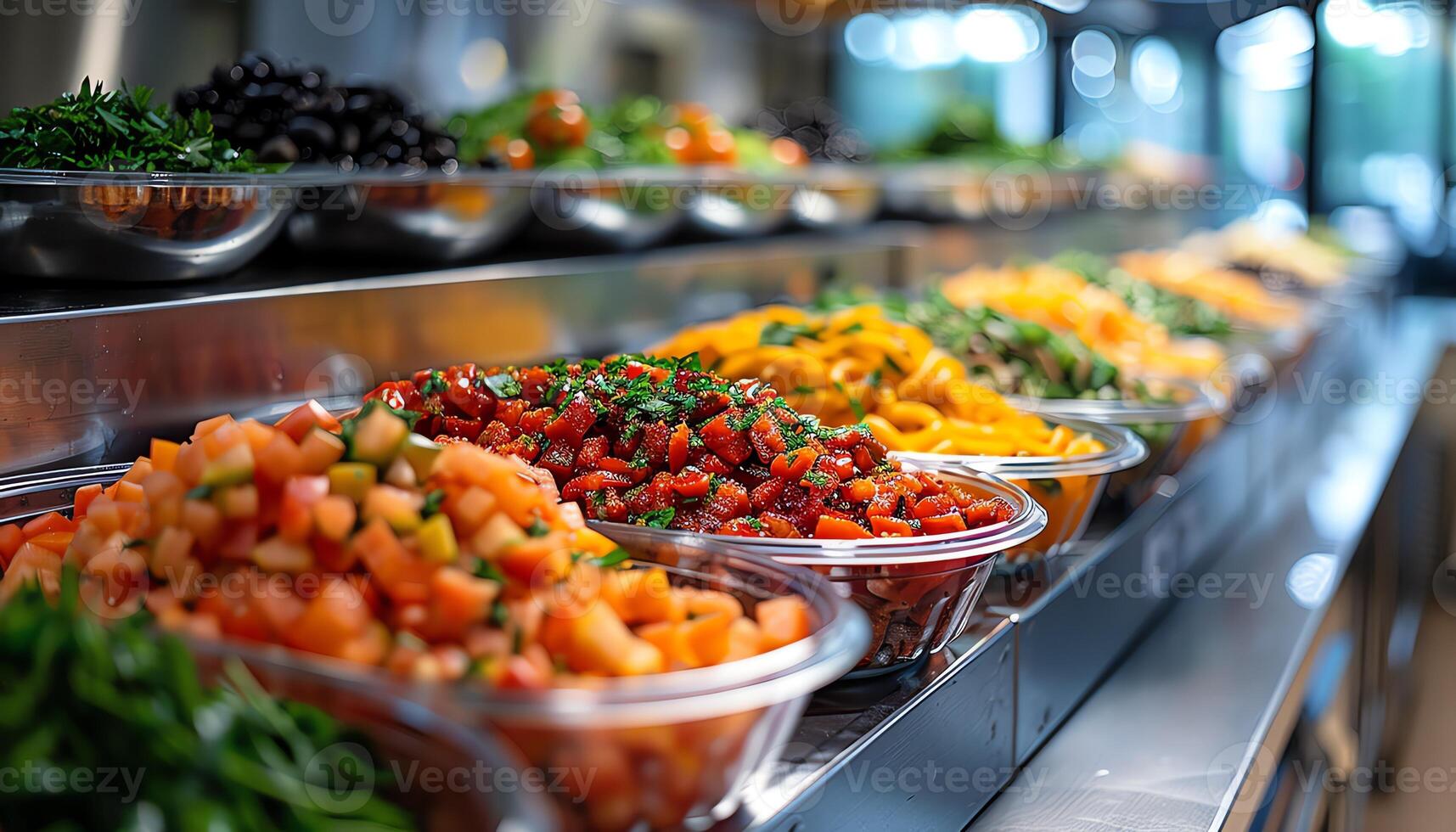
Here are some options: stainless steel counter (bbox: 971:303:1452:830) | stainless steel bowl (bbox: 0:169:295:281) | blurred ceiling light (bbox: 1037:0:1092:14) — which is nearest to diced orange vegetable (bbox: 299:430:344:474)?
stainless steel bowl (bbox: 0:169:295:281)

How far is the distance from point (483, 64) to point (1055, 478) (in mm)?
2512

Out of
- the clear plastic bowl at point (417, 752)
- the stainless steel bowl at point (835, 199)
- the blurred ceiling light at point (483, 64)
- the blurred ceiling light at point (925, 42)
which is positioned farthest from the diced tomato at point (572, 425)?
the blurred ceiling light at point (925, 42)

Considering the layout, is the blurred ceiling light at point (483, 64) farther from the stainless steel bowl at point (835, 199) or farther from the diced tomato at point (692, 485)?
the diced tomato at point (692, 485)

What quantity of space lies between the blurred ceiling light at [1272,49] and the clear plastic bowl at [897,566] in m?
9.04

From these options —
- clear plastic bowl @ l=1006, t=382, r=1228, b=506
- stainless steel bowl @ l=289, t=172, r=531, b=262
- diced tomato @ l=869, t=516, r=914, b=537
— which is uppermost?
stainless steel bowl @ l=289, t=172, r=531, b=262

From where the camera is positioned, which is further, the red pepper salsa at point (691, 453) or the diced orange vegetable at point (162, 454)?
the red pepper salsa at point (691, 453)

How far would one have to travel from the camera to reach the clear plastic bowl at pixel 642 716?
2.51 ft

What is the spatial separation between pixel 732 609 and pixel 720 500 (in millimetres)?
278

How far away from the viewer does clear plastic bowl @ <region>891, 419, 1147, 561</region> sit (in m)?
1.55

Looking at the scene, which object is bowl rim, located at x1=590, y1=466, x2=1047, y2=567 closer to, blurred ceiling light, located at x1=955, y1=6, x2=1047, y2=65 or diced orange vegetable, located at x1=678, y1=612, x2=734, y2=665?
diced orange vegetable, located at x1=678, y1=612, x2=734, y2=665

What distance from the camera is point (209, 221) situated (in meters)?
1.57

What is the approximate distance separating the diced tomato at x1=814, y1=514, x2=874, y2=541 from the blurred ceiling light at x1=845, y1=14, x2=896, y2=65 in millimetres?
5263

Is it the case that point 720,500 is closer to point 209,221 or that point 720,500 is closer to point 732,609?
point 732,609

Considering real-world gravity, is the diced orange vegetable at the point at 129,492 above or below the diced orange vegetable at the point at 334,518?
below
